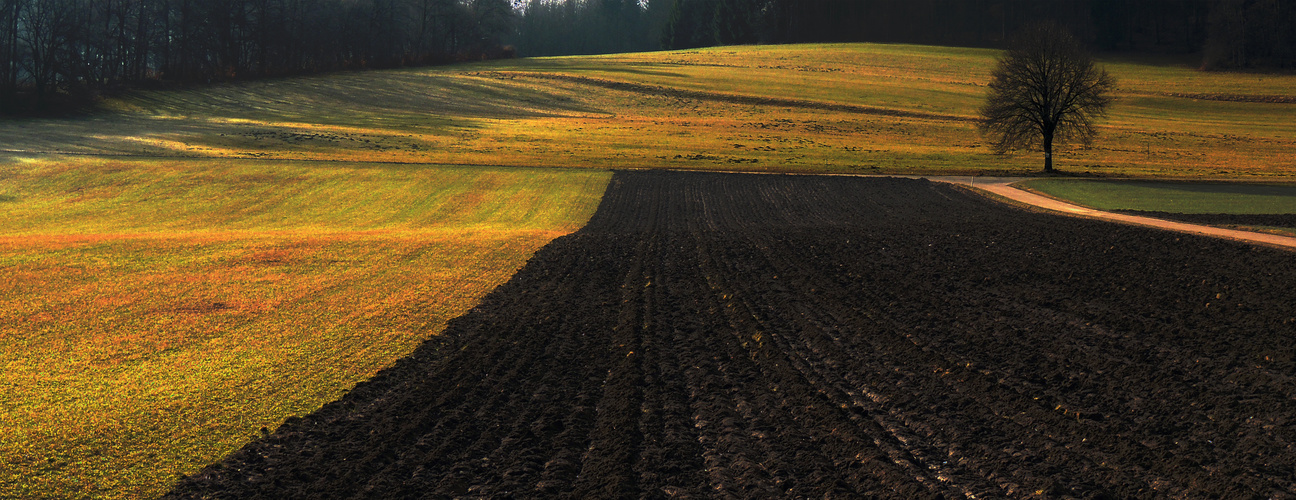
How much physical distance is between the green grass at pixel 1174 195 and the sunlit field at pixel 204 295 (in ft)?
68.9

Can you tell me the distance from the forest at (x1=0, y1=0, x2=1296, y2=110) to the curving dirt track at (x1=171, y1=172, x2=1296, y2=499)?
7027 centimetres

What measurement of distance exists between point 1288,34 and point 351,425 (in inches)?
4459

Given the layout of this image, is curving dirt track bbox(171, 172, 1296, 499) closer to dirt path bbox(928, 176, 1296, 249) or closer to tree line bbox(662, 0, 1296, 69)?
dirt path bbox(928, 176, 1296, 249)

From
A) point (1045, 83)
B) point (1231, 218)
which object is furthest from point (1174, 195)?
point (1045, 83)

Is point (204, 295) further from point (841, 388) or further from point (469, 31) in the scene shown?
point (469, 31)

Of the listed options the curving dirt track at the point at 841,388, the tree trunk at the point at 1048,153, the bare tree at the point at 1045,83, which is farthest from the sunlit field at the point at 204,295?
the tree trunk at the point at 1048,153

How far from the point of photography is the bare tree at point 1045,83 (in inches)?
1788

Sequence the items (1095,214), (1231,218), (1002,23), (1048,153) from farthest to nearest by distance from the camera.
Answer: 1. (1002,23)
2. (1048,153)
3. (1095,214)
4. (1231,218)

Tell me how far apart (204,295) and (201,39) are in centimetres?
7638

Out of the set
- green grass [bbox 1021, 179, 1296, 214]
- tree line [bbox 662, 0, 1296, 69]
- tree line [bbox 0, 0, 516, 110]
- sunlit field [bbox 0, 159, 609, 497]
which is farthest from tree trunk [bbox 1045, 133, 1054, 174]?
tree line [bbox 0, 0, 516, 110]

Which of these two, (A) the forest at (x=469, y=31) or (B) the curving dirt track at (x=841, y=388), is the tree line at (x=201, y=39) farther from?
(B) the curving dirt track at (x=841, y=388)

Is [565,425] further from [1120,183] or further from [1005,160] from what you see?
[1005,160]

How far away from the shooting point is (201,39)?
82.0 metres

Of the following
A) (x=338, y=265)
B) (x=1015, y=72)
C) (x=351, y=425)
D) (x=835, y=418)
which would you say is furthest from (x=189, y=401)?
(x=1015, y=72)
